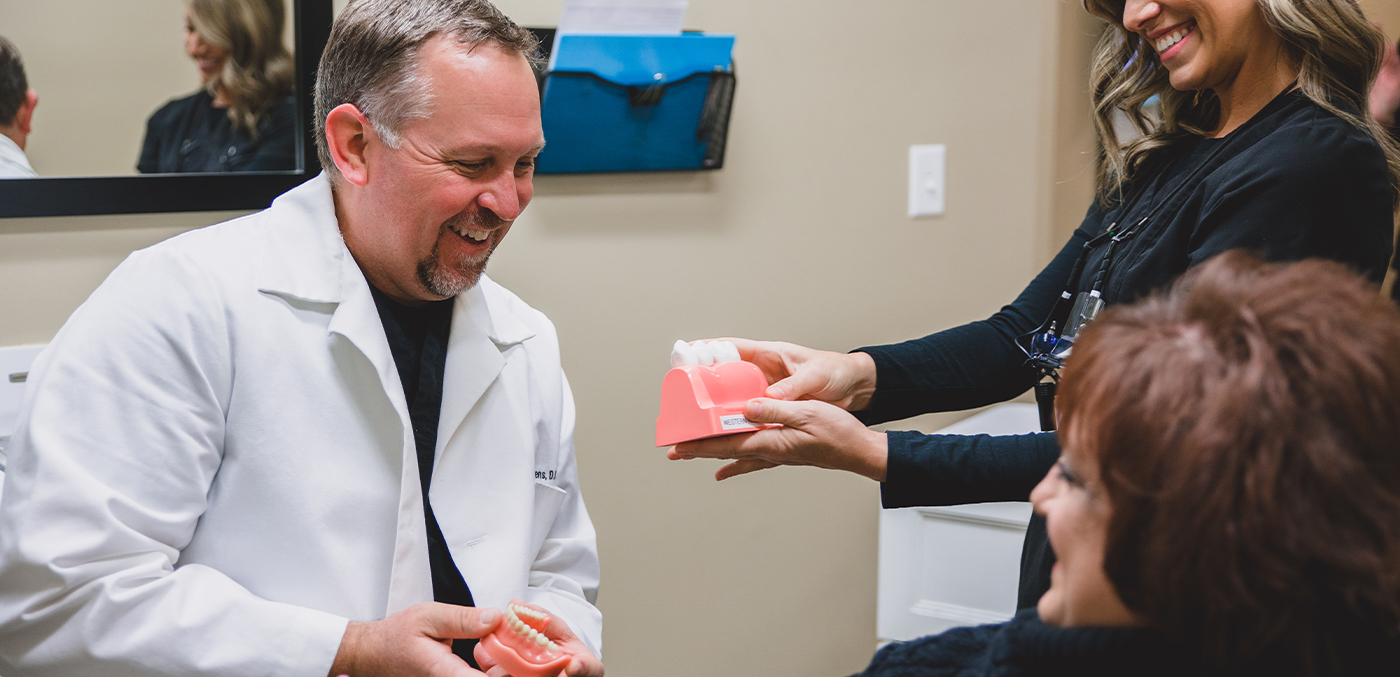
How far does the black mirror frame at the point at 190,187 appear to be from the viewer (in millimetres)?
1410

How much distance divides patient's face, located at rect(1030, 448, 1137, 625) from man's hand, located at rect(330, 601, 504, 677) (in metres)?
0.60

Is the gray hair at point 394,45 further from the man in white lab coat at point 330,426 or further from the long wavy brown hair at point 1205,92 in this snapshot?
the long wavy brown hair at point 1205,92

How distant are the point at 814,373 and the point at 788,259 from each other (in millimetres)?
727

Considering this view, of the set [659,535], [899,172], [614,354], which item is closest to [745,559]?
[659,535]

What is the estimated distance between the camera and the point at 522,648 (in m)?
1.10

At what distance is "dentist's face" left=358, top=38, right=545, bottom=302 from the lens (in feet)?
3.83

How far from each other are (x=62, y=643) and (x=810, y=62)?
1534mm

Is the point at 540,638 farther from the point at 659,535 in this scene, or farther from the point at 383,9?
the point at 659,535

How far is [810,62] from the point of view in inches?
78.9

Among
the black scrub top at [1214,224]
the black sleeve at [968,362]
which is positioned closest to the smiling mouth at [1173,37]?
the black scrub top at [1214,224]

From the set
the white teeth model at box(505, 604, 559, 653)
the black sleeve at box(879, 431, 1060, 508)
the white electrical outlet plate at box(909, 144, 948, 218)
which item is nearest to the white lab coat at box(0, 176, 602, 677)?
the white teeth model at box(505, 604, 559, 653)

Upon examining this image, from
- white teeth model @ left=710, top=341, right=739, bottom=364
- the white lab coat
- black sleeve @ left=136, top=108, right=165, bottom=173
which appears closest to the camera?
the white lab coat

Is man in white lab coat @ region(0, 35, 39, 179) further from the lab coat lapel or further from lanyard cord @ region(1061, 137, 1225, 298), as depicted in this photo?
lanyard cord @ region(1061, 137, 1225, 298)

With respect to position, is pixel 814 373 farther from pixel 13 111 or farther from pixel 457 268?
Answer: pixel 13 111
